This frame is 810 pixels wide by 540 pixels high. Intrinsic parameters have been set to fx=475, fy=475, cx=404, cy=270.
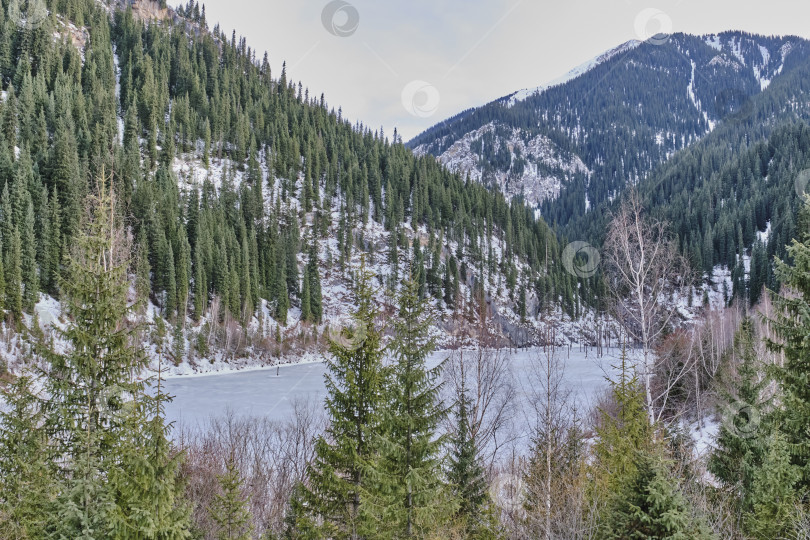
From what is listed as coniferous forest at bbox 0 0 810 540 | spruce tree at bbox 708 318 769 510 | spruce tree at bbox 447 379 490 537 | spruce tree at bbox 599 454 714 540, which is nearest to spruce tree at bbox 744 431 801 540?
coniferous forest at bbox 0 0 810 540

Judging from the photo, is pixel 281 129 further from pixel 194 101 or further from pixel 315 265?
pixel 315 265

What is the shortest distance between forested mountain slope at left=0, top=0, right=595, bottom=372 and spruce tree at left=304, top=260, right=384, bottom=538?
49907mm

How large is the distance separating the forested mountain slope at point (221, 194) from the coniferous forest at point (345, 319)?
0.66 metres

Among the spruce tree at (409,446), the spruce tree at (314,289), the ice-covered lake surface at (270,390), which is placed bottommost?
the ice-covered lake surface at (270,390)

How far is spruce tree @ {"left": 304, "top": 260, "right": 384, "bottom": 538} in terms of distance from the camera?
37.2 feet

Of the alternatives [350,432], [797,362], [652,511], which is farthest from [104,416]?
[797,362]

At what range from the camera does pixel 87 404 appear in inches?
292

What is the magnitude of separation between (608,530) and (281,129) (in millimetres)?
136299

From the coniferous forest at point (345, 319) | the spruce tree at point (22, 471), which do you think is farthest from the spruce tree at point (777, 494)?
the spruce tree at point (22, 471)

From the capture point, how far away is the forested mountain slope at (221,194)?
228 ft

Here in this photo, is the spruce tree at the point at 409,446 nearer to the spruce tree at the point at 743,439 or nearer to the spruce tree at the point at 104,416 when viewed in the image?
the spruce tree at the point at 104,416

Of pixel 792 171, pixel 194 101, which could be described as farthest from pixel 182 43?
pixel 792 171

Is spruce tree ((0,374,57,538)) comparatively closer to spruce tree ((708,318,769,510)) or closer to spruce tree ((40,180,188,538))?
spruce tree ((40,180,188,538))

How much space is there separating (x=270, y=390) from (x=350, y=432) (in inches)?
1569
